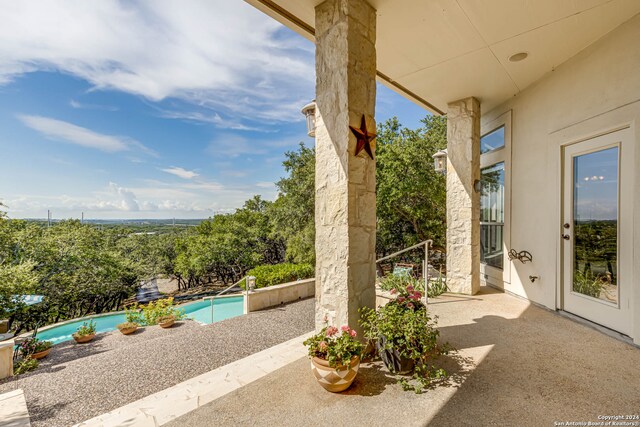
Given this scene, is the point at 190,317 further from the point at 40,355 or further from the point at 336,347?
the point at 336,347

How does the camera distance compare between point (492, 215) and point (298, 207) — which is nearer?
point (492, 215)

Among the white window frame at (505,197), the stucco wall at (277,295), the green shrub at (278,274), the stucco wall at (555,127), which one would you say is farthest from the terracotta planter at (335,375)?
the green shrub at (278,274)

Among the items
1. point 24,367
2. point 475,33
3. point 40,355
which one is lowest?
point 40,355

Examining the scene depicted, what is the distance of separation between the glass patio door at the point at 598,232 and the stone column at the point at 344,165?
246 cm

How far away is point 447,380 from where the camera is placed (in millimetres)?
1864

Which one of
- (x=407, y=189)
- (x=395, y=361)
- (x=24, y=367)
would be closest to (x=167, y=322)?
(x=24, y=367)

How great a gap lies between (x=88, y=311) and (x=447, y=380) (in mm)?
17207

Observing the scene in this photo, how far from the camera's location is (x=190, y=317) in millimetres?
8508

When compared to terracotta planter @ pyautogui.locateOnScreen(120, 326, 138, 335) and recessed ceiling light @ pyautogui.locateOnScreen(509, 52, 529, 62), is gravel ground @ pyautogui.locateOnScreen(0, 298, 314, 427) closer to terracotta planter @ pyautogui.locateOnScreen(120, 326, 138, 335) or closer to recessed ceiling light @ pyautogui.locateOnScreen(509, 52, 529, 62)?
terracotta planter @ pyautogui.locateOnScreen(120, 326, 138, 335)

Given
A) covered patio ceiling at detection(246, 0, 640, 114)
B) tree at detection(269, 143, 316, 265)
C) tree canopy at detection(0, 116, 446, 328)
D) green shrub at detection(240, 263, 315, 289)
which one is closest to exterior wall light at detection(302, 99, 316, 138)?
covered patio ceiling at detection(246, 0, 640, 114)

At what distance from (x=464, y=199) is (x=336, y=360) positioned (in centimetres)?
351

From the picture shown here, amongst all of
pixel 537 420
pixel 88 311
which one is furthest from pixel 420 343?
pixel 88 311

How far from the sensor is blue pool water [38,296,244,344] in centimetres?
820

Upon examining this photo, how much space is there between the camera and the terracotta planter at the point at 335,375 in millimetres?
1708
